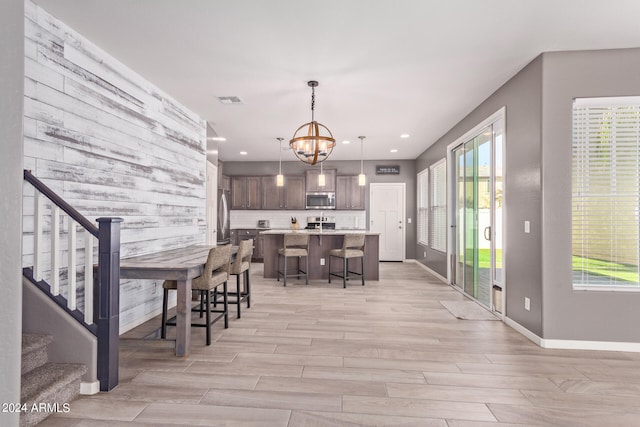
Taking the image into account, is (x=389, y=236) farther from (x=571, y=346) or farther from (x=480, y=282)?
(x=571, y=346)

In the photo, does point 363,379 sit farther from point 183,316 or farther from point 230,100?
point 230,100

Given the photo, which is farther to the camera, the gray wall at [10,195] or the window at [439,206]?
the window at [439,206]

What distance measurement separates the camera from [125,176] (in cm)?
343

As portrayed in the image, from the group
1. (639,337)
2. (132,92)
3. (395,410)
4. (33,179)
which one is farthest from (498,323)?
(132,92)

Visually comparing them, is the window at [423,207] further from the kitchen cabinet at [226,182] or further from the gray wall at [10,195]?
the gray wall at [10,195]

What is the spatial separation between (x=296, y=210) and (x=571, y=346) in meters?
6.72

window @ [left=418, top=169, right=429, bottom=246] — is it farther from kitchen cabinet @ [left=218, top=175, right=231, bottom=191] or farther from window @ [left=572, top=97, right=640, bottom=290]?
kitchen cabinet @ [left=218, top=175, right=231, bottom=191]

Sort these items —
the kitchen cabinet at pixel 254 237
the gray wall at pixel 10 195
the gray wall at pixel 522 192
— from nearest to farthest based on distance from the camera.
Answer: the gray wall at pixel 10 195 → the gray wall at pixel 522 192 → the kitchen cabinet at pixel 254 237

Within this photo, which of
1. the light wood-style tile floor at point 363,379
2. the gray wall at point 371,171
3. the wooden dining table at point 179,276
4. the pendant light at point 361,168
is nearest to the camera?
the light wood-style tile floor at point 363,379

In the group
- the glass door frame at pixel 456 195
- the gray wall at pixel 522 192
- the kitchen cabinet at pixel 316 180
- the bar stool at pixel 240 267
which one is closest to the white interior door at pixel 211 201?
the bar stool at pixel 240 267

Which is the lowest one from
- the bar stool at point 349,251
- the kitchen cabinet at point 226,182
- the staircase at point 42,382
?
the staircase at point 42,382

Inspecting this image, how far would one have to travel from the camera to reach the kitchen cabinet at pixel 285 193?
8.78 meters

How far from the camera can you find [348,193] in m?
8.67

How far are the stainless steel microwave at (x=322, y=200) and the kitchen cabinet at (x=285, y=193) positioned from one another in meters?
0.22
